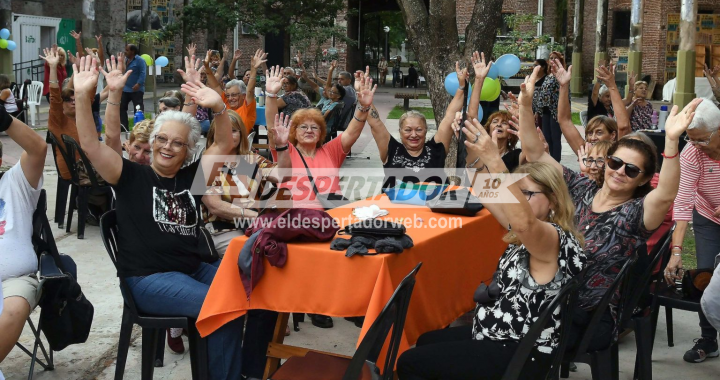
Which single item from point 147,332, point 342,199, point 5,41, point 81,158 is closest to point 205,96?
point 147,332

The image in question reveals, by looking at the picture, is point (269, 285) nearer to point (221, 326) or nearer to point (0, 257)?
point (221, 326)

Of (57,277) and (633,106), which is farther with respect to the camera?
(633,106)

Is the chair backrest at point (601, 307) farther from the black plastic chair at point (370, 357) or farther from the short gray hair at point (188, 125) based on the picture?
the short gray hair at point (188, 125)

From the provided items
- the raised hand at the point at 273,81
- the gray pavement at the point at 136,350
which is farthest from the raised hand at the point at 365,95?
the gray pavement at the point at 136,350

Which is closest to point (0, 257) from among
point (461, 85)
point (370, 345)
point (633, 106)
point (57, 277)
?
point (57, 277)

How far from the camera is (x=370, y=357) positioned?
3172 mm

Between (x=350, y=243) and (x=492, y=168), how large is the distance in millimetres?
768

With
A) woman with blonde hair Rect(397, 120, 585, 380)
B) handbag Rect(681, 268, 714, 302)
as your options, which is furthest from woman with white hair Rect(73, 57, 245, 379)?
handbag Rect(681, 268, 714, 302)

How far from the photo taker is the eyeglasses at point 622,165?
362 centimetres

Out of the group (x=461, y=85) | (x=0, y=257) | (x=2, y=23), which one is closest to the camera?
(x=0, y=257)

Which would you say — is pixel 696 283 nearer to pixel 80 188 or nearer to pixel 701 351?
pixel 701 351

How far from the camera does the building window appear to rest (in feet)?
95.8

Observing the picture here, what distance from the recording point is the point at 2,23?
20.1 metres

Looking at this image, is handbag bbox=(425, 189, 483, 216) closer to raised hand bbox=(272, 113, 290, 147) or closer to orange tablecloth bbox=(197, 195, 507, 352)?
orange tablecloth bbox=(197, 195, 507, 352)
